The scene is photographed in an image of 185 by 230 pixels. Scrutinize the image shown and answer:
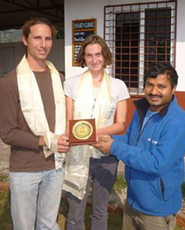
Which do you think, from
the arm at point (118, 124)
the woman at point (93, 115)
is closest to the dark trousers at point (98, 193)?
the woman at point (93, 115)

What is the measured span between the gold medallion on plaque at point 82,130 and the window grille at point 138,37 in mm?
3146

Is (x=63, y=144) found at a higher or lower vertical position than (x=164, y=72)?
lower

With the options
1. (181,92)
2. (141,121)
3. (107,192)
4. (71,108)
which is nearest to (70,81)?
(71,108)

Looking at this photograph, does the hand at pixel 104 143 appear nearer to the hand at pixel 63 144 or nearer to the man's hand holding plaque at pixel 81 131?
the man's hand holding plaque at pixel 81 131

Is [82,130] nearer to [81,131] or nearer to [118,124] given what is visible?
[81,131]

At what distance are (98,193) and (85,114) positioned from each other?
65 centimetres

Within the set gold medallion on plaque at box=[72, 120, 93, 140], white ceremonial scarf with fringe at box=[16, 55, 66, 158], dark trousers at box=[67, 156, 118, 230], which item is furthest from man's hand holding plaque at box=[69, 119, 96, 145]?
dark trousers at box=[67, 156, 118, 230]

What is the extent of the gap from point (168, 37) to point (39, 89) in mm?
3417

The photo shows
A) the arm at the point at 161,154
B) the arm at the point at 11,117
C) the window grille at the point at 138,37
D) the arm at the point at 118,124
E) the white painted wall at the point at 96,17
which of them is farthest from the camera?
the window grille at the point at 138,37

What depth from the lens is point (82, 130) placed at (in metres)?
1.93

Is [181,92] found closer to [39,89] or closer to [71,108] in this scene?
[71,108]

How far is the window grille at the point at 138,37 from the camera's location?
475cm

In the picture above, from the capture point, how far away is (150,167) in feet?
5.57

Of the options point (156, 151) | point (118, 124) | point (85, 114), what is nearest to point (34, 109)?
point (85, 114)
